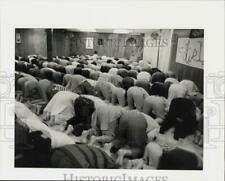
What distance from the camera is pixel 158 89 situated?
3.65ft

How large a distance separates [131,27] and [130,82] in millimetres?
200

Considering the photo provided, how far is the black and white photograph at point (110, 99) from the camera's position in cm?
109

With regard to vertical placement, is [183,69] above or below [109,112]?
above

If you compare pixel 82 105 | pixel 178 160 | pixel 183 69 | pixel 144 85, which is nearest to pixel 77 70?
pixel 82 105

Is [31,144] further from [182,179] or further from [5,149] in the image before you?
[182,179]

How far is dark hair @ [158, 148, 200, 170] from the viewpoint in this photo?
3.58ft

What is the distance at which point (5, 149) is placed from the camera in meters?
1.11

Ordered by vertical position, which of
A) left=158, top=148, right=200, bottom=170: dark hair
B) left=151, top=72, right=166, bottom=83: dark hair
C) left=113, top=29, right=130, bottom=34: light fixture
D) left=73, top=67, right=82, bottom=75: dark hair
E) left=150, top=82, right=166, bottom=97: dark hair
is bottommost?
left=158, top=148, right=200, bottom=170: dark hair

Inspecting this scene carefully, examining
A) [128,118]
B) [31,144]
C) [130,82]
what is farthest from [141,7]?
[31,144]

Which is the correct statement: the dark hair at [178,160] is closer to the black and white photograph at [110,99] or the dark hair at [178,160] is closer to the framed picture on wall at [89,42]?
the black and white photograph at [110,99]

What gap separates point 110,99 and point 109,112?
0.05 meters

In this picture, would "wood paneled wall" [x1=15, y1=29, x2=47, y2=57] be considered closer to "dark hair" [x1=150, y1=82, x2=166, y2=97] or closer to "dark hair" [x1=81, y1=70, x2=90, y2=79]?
"dark hair" [x1=81, y1=70, x2=90, y2=79]

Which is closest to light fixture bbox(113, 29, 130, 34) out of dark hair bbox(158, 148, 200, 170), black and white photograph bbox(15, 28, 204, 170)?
black and white photograph bbox(15, 28, 204, 170)

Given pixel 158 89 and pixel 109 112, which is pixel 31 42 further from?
pixel 158 89
